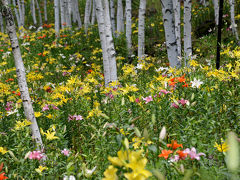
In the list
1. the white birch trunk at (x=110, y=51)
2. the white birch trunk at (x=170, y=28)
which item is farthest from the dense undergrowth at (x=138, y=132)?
the white birch trunk at (x=170, y=28)

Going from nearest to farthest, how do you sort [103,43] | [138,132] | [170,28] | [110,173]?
1. [110,173]
2. [138,132]
3. [170,28]
4. [103,43]

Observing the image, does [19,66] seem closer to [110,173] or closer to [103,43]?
[110,173]

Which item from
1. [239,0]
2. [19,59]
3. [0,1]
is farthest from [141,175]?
[239,0]

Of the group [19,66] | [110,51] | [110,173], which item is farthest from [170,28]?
[110,173]

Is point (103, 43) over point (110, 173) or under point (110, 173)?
over

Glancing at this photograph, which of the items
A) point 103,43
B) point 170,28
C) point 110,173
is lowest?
point 110,173

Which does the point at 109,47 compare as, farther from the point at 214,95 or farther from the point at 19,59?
the point at 214,95

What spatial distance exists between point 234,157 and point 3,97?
13.1 ft

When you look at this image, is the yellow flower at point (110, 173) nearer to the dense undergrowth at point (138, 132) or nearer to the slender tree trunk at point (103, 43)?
the dense undergrowth at point (138, 132)

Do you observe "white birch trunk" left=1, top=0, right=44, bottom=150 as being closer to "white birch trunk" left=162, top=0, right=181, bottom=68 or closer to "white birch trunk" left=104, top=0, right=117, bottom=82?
"white birch trunk" left=104, top=0, right=117, bottom=82

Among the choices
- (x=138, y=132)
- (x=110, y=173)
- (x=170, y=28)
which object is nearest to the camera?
(x=110, y=173)

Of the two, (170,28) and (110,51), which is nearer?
(170,28)

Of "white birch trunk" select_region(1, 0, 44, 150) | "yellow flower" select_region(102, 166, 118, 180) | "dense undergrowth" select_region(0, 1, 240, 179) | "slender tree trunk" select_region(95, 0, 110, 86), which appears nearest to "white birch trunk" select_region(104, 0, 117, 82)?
"slender tree trunk" select_region(95, 0, 110, 86)

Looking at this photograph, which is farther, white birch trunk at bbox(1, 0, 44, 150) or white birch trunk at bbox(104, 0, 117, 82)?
white birch trunk at bbox(104, 0, 117, 82)
